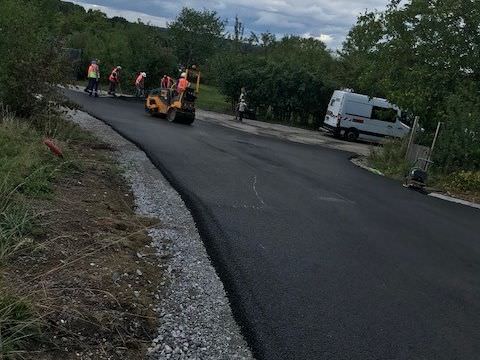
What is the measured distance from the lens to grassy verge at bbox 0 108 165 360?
394cm

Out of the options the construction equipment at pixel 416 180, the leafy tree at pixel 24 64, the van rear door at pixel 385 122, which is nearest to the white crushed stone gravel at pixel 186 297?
the leafy tree at pixel 24 64

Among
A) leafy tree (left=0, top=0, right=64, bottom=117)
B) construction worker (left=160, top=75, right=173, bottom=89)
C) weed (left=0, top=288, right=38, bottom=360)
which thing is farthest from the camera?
construction worker (left=160, top=75, right=173, bottom=89)

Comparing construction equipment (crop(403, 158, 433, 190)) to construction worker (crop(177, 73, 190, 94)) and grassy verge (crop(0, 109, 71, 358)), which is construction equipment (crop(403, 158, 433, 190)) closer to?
construction worker (crop(177, 73, 190, 94))

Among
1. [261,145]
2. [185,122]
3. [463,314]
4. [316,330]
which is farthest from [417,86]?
[316,330]

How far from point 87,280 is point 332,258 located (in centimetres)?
351

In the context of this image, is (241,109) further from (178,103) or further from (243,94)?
(178,103)

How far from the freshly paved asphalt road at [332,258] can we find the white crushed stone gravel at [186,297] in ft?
0.59

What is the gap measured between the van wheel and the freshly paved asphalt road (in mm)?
15037

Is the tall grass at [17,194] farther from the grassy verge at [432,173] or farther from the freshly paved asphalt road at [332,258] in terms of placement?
the grassy verge at [432,173]

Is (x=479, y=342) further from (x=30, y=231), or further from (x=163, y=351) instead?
(x=30, y=231)

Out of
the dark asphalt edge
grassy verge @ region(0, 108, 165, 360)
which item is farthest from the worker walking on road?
grassy verge @ region(0, 108, 165, 360)

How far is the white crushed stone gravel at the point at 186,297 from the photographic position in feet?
14.4

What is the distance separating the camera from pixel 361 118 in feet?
97.8

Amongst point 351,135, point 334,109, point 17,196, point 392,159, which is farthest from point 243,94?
point 17,196
